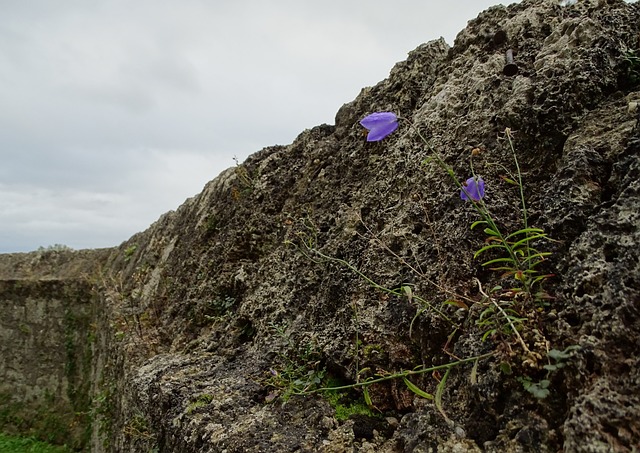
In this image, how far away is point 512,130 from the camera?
169 centimetres

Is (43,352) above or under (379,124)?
under

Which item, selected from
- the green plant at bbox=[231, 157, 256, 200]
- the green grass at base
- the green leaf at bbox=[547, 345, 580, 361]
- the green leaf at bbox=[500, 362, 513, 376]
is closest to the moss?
the green leaf at bbox=[500, 362, 513, 376]

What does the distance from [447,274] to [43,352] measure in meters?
11.4

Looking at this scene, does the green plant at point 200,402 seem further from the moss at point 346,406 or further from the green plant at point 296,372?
the moss at point 346,406

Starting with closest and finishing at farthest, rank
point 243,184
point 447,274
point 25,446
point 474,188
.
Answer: point 474,188 → point 447,274 → point 243,184 → point 25,446

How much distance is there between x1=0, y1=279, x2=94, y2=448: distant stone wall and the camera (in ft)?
31.1

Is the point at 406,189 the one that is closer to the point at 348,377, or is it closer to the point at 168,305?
the point at 348,377

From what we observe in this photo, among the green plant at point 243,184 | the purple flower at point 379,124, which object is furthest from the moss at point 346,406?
the green plant at point 243,184

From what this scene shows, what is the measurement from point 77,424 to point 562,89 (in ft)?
34.4

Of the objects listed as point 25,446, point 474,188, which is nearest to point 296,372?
point 474,188

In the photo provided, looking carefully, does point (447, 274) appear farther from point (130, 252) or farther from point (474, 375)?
point (130, 252)

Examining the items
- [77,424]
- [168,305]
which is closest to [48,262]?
[77,424]

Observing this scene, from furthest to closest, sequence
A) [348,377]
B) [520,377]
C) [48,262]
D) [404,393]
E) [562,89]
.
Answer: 1. [48,262]
2. [348,377]
3. [562,89]
4. [404,393]
5. [520,377]

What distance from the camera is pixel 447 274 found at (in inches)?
60.4
